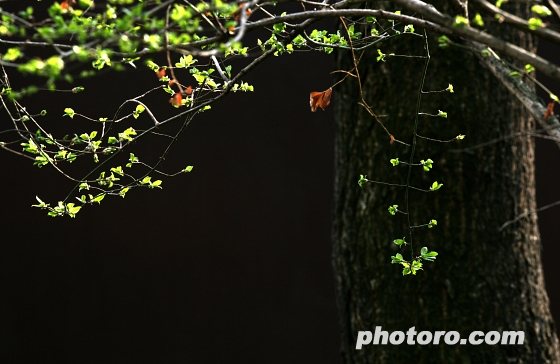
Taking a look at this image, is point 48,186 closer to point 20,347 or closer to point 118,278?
point 118,278

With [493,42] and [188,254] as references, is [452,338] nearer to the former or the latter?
[493,42]

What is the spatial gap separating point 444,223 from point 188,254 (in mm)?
1858

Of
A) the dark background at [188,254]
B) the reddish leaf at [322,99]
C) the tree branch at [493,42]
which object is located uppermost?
the dark background at [188,254]

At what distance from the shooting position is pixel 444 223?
1.71m

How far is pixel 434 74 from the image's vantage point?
69.4 inches

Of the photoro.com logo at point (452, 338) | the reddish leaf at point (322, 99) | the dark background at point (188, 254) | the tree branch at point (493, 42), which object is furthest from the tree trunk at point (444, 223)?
the dark background at point (188, 254)

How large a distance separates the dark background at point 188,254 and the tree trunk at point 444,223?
5.13 ft

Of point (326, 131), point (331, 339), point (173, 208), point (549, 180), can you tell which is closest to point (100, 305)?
point (173, 208)

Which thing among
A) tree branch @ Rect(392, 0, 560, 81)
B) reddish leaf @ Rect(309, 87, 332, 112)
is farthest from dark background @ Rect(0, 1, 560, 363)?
tree branch @ Rect(392, 0, 560, 81)

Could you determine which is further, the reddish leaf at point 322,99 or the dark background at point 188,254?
the dark background at point 188,254

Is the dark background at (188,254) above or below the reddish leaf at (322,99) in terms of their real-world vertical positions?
above

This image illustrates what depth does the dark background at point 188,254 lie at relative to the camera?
3326 millimetres

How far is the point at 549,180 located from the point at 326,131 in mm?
1116

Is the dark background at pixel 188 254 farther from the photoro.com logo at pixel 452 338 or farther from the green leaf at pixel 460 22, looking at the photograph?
the green leaf at pixel 460 22
